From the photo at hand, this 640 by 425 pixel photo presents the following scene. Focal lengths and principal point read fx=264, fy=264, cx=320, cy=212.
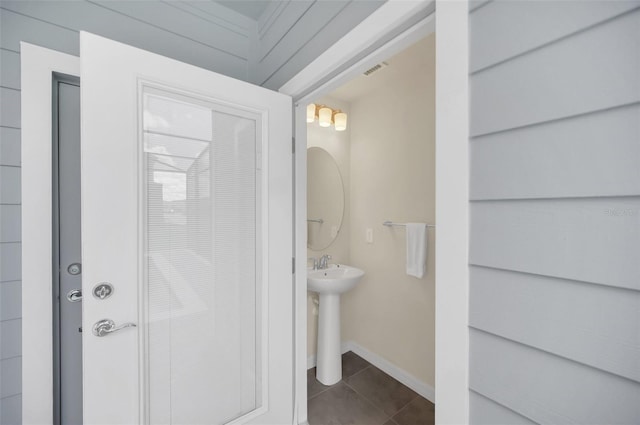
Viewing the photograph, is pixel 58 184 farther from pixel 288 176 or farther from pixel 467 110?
pixel 467 110

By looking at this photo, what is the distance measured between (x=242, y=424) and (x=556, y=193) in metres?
1.56

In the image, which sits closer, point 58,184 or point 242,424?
point 58,184

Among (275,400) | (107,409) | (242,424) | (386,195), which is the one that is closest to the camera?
(107,409)

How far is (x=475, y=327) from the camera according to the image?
26.9 inches

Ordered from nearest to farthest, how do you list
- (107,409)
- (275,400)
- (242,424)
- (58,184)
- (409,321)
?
(107,409), (58,184), (242,424), (275,400), (409,321)

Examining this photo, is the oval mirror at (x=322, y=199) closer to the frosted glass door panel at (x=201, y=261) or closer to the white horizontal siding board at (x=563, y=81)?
the frosted glass door panel at (x=201, y=261)

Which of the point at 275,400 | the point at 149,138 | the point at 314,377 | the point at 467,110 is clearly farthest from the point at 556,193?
the point at 314,377

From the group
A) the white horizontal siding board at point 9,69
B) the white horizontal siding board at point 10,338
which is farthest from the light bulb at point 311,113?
the white horizontal siding board at point 10,338

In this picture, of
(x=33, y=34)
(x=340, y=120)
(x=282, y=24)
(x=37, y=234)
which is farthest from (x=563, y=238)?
(x=340, y=120)

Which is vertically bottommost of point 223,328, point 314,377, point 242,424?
point 314,377

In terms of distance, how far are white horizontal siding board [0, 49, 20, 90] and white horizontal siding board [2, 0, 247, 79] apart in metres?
0.11

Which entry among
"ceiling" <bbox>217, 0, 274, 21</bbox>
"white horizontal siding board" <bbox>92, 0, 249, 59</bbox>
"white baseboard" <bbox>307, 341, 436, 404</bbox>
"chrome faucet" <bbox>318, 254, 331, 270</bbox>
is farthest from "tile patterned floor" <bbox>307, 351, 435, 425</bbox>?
"ceiling" <bbox>217, 0, 274, 21</bbox>

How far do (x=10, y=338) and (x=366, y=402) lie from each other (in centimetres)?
198

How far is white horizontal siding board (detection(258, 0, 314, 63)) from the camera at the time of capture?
51.3 inches
